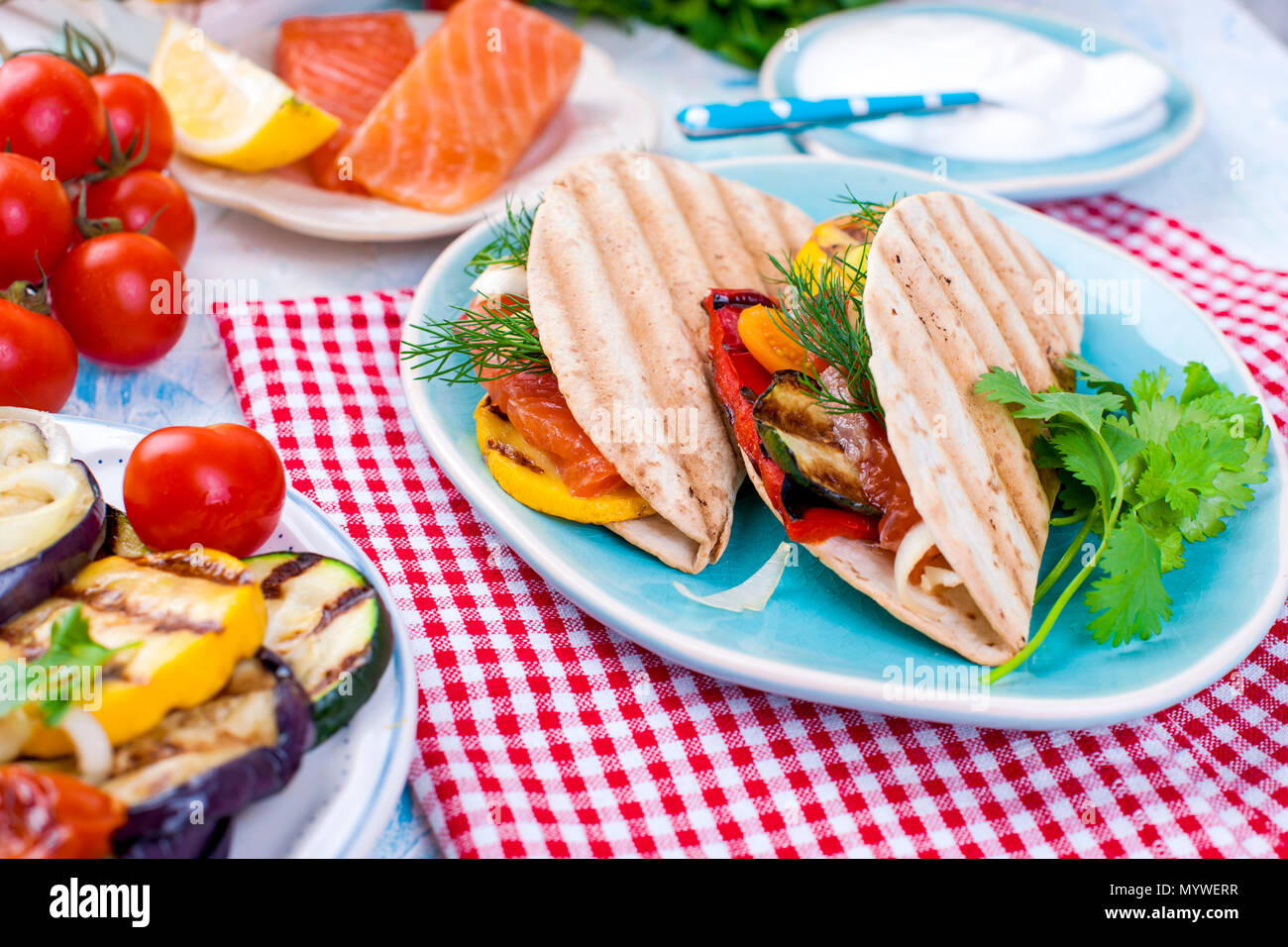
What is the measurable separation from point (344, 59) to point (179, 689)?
2786 millimetres

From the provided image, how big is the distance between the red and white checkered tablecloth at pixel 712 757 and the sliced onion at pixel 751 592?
0.15 metres

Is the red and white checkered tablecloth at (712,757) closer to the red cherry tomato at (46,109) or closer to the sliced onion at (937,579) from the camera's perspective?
the sliced onion at (937,579)

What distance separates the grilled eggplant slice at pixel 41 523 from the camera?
4.79 ft

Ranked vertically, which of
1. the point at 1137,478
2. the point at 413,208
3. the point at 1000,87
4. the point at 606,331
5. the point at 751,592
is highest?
the point at 1000,87

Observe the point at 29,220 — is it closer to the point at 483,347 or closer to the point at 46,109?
the point at 46,109

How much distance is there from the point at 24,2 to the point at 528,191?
2050 millimetres

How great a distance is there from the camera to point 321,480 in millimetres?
2281

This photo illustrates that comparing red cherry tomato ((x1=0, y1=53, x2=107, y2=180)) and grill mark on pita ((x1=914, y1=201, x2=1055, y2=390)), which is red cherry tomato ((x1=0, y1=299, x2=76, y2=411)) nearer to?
red cherry tomato ((x1=0, y1=53, x2=107, y2=180))

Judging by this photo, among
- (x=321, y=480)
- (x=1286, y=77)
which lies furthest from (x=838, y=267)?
(x=1286, y=77)

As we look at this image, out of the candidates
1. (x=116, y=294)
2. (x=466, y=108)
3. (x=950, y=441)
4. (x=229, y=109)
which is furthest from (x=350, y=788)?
(x=466, y=108)

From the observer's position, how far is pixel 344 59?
3504mm

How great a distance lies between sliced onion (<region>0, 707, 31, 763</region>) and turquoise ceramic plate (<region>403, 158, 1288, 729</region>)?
89cm

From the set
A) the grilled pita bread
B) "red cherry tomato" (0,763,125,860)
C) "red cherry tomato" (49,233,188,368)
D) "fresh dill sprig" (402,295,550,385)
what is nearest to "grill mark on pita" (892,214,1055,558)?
the grilled pita bread

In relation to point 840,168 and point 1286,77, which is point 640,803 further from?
point 1286,77
